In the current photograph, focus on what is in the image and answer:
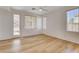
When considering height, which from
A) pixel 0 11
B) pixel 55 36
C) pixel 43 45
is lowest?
pixel 43 45

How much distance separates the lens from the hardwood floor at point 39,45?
2027 mm

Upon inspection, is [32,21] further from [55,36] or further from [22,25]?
[55,36]

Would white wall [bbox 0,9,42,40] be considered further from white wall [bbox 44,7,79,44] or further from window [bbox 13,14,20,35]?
white wall [bbox 44,7,79,44]

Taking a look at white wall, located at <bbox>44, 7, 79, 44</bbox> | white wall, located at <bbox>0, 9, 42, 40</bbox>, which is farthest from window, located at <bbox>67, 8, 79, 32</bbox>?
white wall, located at <bbox>0, 9, 42, 40</bbox>

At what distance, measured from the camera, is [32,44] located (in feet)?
6.81

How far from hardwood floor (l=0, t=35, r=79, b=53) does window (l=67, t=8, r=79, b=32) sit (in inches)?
11.7

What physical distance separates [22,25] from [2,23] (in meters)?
0.38

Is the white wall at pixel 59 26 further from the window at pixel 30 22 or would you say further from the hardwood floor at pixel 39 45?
the window at pixel 30 22

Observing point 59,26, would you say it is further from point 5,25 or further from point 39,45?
point 5,25

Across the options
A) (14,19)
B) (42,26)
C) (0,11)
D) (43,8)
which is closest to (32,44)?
(42,26)

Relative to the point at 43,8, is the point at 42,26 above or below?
below

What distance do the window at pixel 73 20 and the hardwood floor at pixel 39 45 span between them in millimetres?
298

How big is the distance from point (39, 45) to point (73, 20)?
0.83 metres

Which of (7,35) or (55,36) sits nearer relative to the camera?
(7,35)
